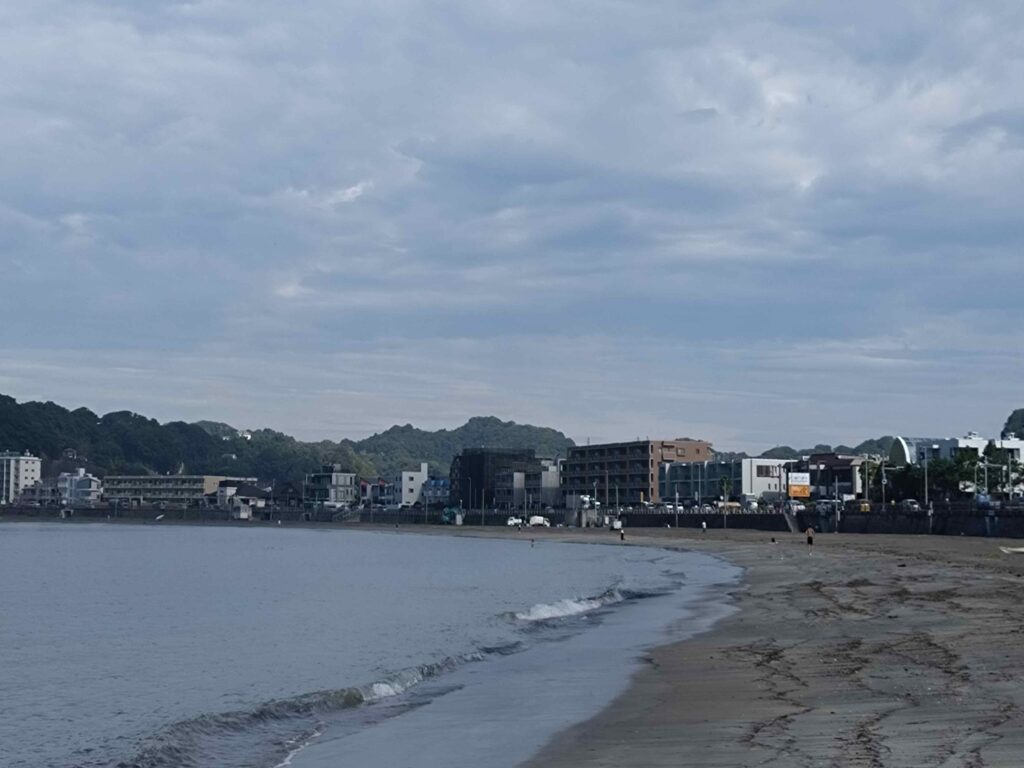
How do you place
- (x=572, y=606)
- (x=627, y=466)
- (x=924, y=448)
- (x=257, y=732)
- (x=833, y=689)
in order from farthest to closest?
(x=627, y=466) < (x=924, y=448) < (x=572, y=606) < (x=257, y=732) < (x=833, y=689)

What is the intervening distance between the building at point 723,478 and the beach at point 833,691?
143 meters

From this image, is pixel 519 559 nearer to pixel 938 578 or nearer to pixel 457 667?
pixel 938 578

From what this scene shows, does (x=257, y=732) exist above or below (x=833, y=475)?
below

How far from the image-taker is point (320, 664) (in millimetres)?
25531

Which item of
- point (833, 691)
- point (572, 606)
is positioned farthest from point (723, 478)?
point (833, 691)

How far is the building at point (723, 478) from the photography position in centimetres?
17712

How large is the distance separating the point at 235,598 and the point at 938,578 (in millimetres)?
26056

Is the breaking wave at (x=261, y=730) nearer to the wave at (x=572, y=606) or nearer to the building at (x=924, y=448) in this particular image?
the wave at (x=572, y=606)

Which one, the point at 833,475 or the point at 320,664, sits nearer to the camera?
the point at 320,664

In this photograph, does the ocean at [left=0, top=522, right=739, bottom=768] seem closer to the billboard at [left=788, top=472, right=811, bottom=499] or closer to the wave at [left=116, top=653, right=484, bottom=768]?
the wave at [left=116, top=653, right=484, bottom=768]

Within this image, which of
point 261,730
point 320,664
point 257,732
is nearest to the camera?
point 257,732

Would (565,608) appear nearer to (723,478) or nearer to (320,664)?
(320,664)

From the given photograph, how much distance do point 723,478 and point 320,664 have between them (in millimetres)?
149692

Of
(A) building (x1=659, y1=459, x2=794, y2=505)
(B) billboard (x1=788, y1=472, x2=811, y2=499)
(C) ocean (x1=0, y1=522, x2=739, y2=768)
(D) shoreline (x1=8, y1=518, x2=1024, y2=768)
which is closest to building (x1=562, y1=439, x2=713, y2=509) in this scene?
(A) building (x1=659, y1=459, x2=794, y2=505)
